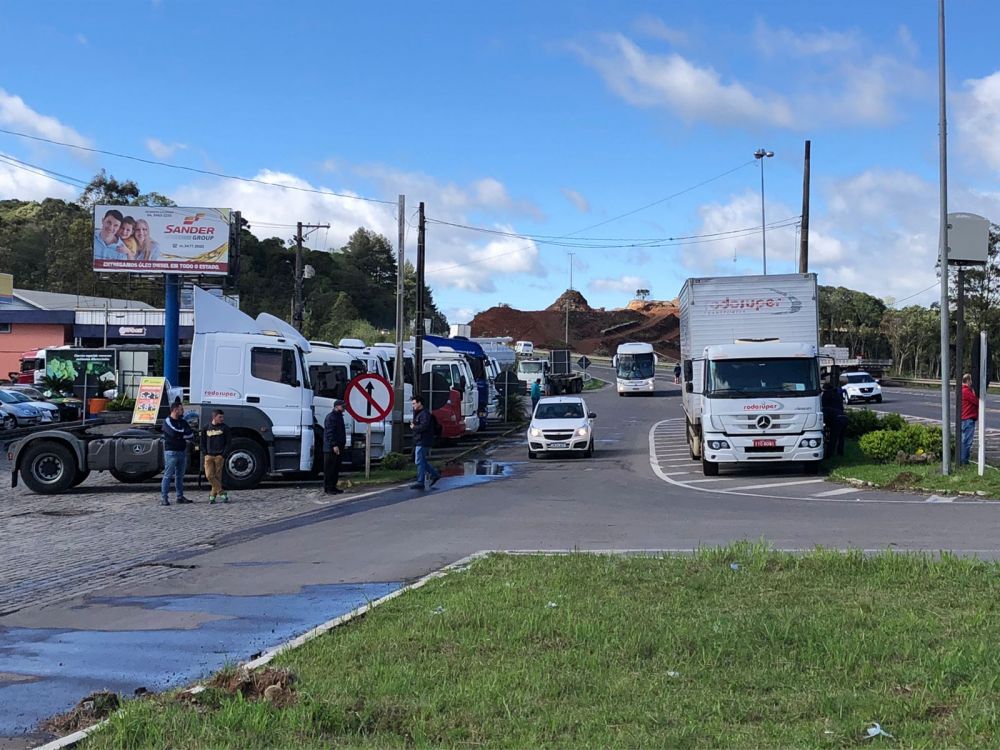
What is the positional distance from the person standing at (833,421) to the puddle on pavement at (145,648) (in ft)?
51.4

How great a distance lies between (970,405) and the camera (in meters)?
20.9

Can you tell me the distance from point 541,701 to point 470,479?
1633cm

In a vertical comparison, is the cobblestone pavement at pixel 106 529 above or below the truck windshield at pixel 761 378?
below

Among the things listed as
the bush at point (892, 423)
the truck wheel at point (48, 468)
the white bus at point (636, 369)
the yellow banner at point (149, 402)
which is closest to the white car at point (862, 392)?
the white bus at point (636, 369)

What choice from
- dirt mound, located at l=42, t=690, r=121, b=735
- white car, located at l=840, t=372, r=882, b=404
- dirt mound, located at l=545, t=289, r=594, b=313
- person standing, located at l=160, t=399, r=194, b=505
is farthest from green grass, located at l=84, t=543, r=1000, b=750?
dirt mound, located at l=545, t=289, r=594, b=313

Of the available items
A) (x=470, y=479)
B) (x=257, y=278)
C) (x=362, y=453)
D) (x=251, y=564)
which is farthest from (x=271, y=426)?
(x=257, y=278)

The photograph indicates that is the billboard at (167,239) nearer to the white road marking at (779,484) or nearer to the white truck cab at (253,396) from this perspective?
the white truck cab at (253,396)

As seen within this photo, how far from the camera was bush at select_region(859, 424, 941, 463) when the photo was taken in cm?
2144

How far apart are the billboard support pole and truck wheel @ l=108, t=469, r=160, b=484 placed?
4722 millimetres

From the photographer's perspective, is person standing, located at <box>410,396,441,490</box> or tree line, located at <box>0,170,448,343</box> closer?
person standing, located at <box>410,396,441,490</box>

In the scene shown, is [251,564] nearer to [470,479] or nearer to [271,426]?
[271,426]

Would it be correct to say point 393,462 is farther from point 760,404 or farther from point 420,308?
point 760,404

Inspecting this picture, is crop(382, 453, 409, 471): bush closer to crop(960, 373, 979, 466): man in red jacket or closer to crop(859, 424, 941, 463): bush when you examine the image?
crop(859, 424, 941, 463): bush

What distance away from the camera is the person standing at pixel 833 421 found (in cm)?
2338
